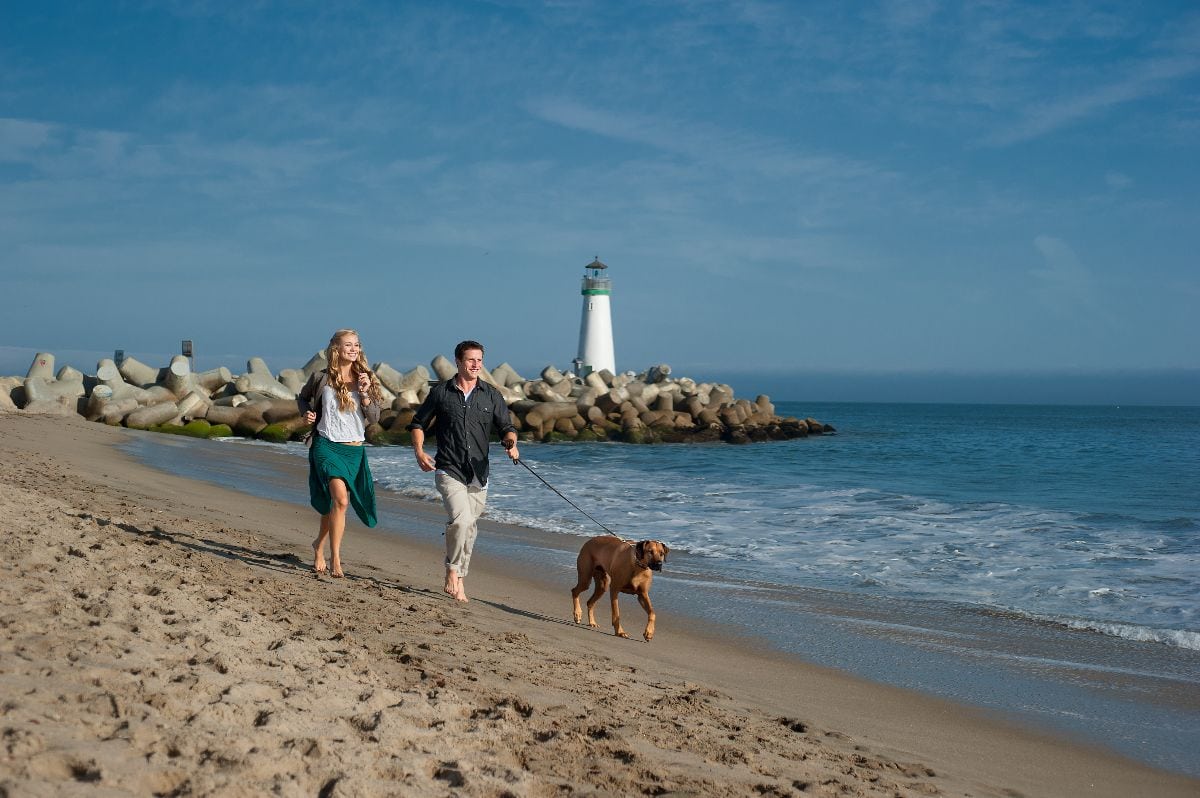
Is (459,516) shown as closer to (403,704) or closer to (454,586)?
(454,586)

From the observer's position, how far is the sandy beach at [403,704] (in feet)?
10.1

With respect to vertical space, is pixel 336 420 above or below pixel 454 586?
above

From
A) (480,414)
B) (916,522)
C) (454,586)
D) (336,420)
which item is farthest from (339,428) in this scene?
(916,522)

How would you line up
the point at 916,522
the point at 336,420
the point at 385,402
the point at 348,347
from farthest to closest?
the point at 385,402, the point at 916,522, the point at 336,420, the point at 348,347

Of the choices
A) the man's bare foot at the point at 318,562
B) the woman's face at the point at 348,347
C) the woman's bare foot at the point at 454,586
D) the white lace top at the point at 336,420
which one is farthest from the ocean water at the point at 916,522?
the woman's face at the point at 348,347

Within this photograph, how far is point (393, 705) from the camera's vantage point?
12.5 feet

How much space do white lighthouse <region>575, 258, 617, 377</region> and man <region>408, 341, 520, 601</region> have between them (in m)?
47.5

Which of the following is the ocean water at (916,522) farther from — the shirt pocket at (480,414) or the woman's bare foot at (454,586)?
the shirt pocket at (480,414)

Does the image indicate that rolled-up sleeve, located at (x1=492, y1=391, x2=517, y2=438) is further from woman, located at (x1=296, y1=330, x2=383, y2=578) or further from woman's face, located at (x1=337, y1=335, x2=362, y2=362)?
woman's face, located at (x1=337, y1=335, x2=362, y2=362)

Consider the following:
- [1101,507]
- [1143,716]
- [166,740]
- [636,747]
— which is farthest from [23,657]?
[1101,507]

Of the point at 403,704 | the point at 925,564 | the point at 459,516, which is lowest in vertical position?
the point at 925,564

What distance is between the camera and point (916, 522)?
43.4 feet

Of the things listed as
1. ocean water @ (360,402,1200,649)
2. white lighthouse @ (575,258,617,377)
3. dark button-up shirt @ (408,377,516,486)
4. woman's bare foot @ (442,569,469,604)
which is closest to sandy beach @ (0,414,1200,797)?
woman's bare foot @ (442,569,469,604)

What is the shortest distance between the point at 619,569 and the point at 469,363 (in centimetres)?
160
